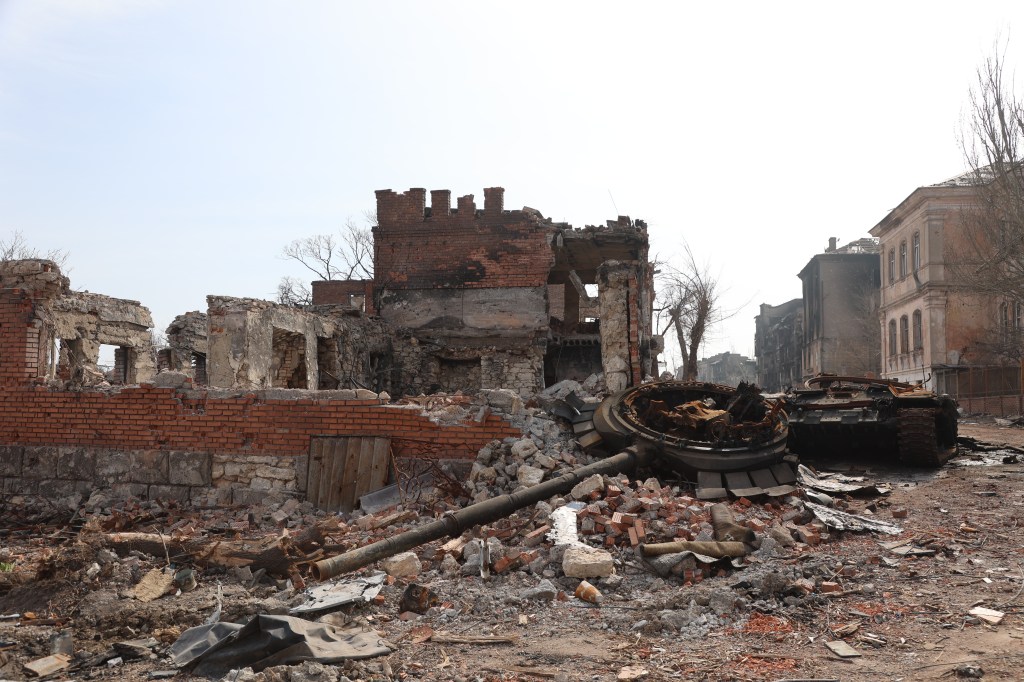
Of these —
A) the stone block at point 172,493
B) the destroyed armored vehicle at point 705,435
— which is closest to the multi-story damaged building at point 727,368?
the destroyed armored vehicle at point 705,435

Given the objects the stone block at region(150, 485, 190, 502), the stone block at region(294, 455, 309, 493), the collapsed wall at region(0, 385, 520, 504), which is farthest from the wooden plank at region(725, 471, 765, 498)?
the stone block at region(150, 485, 190, 502)

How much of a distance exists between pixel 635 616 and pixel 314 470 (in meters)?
4.72

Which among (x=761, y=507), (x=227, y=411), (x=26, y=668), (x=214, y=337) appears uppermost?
(x=214, y=337)

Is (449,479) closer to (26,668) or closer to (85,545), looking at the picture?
(85,545)

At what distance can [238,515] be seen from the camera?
26.4 feet

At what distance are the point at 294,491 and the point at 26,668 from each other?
4.14 m

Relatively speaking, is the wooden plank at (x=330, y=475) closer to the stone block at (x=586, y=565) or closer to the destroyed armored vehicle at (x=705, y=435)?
the destroyed armored vehicle at (x=705, y=435)

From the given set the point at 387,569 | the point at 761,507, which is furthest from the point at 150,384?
the point at 761,507

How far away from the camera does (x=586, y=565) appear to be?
5.11m

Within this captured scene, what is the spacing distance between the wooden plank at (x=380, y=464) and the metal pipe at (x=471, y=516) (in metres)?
1.97

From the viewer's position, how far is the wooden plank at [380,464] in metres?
7.82

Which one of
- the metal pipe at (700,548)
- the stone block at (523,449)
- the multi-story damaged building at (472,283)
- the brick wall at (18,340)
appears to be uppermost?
the multi-story damaged building at (472,283)

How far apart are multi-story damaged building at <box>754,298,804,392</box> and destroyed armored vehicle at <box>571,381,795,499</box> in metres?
39.7

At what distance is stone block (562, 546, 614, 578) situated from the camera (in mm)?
5105
